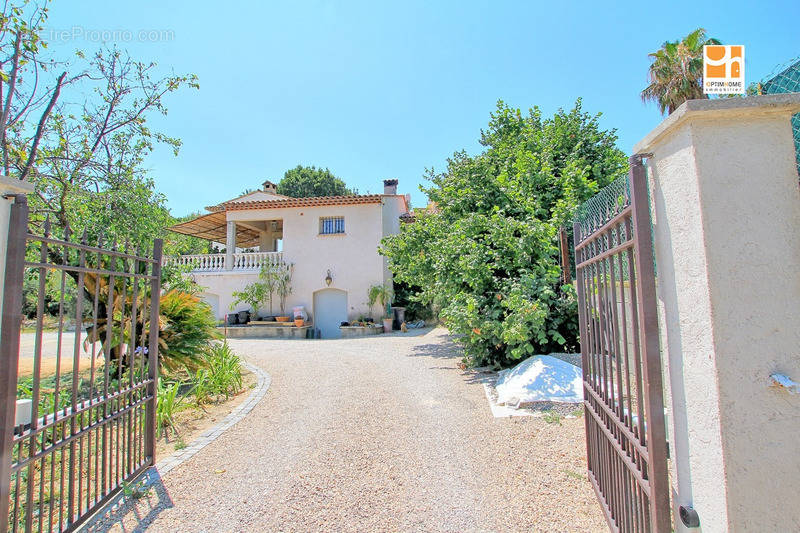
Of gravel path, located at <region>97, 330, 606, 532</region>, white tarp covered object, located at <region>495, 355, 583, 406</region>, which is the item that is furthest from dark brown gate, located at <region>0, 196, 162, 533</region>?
white tarp covered object, located at <region>495, 355, 583, 406</region>

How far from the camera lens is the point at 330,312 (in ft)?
56.2

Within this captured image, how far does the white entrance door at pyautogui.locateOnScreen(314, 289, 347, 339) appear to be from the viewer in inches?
672

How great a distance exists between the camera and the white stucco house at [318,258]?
55.9 feet

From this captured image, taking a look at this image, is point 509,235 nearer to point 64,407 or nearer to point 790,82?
point 790,82

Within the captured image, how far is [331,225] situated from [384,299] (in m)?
4.08

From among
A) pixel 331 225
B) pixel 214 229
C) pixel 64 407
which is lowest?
pixel 64 407

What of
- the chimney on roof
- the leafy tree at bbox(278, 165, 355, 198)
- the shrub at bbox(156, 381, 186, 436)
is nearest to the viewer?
the shrub at bbox(156, 381, 186, 436)

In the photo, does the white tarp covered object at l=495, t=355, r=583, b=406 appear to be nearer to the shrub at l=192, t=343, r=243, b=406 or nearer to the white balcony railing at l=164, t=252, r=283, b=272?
the shrub at l=192, t=343, r=243, b=406

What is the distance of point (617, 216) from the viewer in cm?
220

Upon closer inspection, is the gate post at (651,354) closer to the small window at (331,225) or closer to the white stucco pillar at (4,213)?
the white stucco pillar at (4,213)

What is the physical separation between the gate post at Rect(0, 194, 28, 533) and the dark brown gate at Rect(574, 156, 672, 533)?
3383 millimetres

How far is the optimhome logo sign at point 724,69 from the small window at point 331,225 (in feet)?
52.9

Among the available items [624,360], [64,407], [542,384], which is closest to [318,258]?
[542,384]

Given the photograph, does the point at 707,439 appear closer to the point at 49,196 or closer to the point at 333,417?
the point at 333,417
